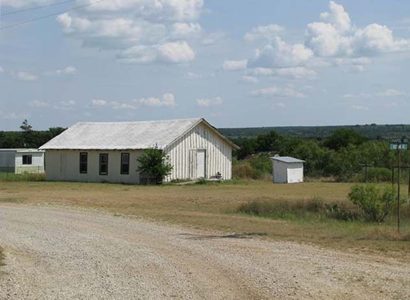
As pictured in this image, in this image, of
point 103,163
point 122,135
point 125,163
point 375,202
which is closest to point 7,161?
point 122,135

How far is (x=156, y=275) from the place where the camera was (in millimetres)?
10648

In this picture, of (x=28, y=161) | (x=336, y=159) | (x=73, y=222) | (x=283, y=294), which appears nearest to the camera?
(x=283, y=294)

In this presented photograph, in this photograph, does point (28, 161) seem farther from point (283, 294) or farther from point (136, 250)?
point (283, 294)

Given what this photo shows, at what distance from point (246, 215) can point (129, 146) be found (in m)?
21.4

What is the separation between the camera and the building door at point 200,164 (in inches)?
1726

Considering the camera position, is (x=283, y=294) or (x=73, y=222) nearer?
(x=283, y=294)

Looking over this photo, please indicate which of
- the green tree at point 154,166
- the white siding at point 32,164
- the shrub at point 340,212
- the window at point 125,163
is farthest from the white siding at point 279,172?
the white siding at point 32,164

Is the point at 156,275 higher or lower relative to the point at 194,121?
lower

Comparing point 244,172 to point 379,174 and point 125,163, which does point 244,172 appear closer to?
point 379,174

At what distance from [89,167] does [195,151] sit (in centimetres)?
648

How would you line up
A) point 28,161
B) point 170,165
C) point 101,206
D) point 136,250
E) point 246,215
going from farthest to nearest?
point 28,161, point 170,165, point 101,206, point 246,215, point 136,250

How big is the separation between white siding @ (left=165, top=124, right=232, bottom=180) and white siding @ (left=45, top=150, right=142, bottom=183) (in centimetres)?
228

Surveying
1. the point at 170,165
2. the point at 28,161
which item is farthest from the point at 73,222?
the point at 28,161

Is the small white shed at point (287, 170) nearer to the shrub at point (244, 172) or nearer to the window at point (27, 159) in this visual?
the shrub at point (244, 172)
